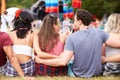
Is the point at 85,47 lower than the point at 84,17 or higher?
lower

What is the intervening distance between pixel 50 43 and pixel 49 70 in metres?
0.44

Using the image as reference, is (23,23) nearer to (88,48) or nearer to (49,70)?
(49,70)

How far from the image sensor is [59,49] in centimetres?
759

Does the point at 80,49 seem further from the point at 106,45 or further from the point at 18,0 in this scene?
the point at 18,0

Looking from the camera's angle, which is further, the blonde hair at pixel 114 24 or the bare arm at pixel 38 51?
the blonde hair at pixel 114 24

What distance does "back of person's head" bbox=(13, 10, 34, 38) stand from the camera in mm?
7414

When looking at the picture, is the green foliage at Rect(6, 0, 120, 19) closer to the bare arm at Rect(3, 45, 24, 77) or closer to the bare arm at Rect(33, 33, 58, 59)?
the bare arm at Rect(33, 33, 58, 59)

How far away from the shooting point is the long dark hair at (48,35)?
7.55 meters

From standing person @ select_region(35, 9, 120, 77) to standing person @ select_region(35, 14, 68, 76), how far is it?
0.22 metres

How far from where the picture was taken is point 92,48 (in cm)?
722

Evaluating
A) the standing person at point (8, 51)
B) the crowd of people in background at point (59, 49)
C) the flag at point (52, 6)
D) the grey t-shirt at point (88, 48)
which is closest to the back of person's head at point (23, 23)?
the crowd of people in background at point (59, 49)

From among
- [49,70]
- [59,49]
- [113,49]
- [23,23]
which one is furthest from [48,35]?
[113,49]

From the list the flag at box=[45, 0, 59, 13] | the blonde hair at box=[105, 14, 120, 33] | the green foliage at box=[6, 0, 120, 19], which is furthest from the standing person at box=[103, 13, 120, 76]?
the green foliage at box=[6, 0, 120, 19]

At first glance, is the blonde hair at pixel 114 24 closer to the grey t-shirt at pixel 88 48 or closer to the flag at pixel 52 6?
the grey t-shirt at pixel 88 48
